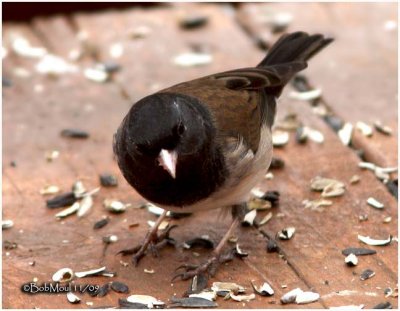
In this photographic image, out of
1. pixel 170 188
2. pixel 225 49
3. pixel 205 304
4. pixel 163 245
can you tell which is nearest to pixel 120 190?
pixel 163 245

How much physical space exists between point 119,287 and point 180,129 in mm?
651

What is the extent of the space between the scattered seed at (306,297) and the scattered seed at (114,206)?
3.36ft

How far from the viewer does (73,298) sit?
11.2 ft

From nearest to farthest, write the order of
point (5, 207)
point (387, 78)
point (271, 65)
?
point (5, 207) < point (271, 65) < point (387, 78)

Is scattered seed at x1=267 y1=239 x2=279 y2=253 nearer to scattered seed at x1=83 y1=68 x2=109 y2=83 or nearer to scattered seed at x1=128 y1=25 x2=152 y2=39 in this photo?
scattered seed at x1=83 y1=68 x2=109 y2=83

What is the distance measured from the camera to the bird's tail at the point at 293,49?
4520mm

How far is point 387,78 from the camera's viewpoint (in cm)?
496

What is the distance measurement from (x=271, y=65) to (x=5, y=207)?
56.6 inches

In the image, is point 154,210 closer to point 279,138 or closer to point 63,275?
point 63,275

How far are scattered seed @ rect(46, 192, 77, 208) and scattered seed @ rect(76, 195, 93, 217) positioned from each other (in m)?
0.05

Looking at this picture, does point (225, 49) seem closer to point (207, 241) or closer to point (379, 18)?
point (379, 18)

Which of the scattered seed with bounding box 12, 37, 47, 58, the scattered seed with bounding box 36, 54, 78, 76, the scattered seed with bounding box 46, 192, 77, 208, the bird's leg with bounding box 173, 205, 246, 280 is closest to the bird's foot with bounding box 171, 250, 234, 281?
the bird's leg with bounding box 173, 205, 246, 280

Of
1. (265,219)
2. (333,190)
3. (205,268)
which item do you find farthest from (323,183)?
(205,268)

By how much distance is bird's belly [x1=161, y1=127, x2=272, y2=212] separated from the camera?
357 centimetres
